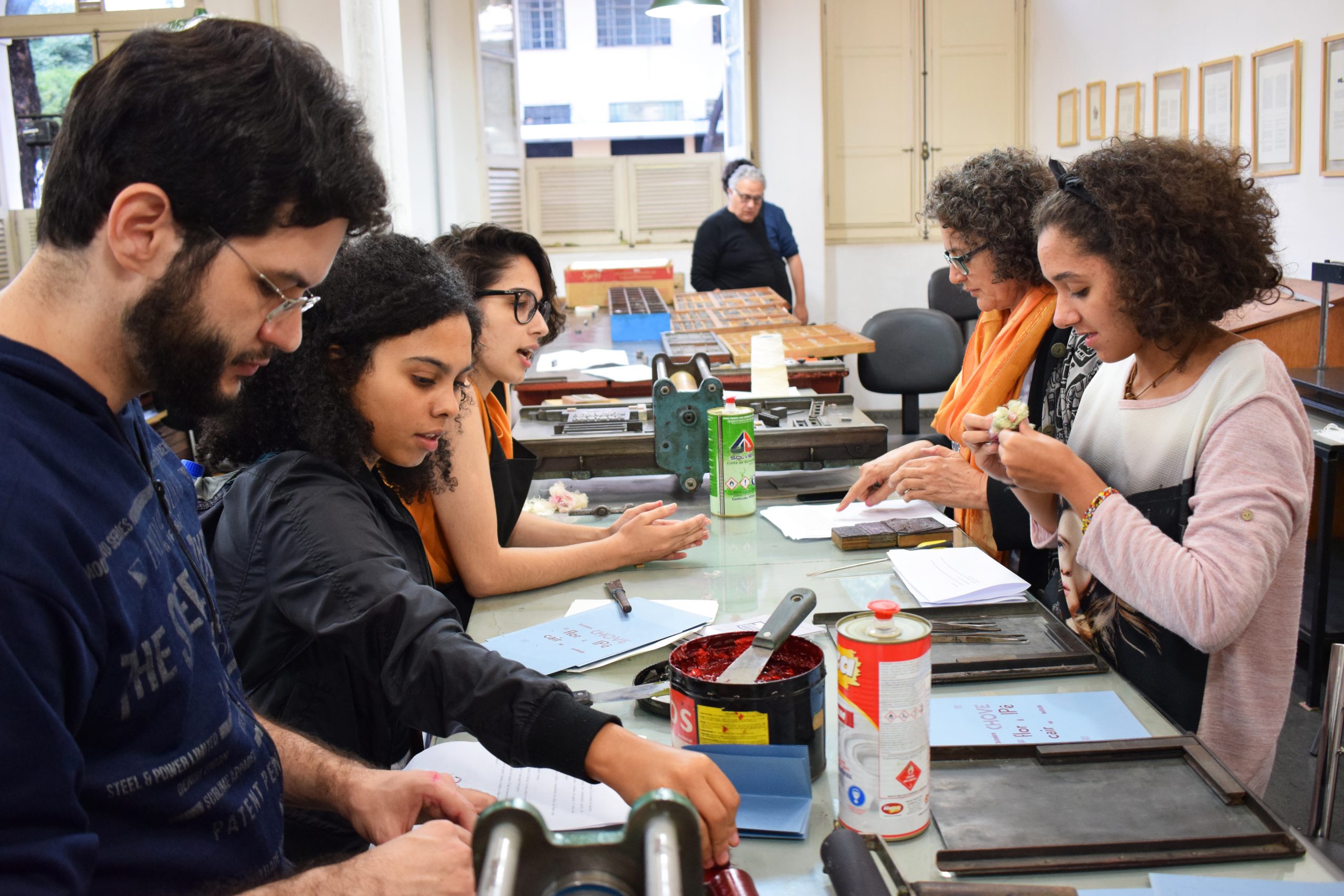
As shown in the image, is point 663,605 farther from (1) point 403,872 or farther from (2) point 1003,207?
(2) point 1003,207

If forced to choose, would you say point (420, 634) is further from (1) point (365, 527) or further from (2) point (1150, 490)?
(2) point (1150, 490)

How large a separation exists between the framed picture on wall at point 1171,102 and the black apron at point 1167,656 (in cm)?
459

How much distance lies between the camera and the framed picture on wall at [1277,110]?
4625mm

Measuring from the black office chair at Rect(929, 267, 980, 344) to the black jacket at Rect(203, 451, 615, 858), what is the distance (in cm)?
578

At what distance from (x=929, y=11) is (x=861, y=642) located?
7.68m

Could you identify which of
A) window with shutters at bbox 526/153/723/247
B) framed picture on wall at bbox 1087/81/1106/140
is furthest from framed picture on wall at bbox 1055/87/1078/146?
window with shutters at bbox 526/153/723/247

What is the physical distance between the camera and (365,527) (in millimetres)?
1477

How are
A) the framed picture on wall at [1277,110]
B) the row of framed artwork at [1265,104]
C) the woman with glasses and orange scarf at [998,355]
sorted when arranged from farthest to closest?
the framed picture on wall at [1277,110] → the row of framed artwork at [1265,104] → the woman with glasses and orange scarf at [998,355]

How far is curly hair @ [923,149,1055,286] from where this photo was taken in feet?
8.42

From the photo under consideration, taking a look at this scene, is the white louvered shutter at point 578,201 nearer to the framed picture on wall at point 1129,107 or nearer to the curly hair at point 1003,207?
the framed picture on wall at point 1129,107

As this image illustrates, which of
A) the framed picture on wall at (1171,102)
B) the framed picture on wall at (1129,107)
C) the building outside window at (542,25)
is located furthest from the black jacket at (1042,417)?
the building outside window at (542,25)

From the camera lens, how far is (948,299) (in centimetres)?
689

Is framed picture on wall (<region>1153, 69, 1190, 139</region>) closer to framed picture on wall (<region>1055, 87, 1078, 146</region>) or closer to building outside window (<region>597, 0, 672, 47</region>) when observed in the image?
framed picture on wall (<region>1055, 87, 1078, 146</region>)

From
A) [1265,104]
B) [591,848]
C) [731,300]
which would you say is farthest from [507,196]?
[591,848]
